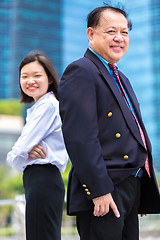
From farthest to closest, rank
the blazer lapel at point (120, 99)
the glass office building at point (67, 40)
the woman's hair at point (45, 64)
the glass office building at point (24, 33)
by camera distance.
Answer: the glass office building at point (24, 33) < the glass office building at point (67, 40) < the woman's hair at point (45, 64) < the blazer lapel at point (120, 99)

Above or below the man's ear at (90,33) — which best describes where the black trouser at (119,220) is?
below

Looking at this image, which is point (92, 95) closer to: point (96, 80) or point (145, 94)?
point (96, 80)

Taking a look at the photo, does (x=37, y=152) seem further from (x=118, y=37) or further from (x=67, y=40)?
(x=67, y=40)

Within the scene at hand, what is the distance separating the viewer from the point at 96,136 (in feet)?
4.50

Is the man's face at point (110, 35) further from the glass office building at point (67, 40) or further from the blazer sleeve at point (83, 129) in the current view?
the glass office building at point (67, 40)

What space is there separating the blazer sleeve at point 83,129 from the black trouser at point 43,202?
491 millimetres

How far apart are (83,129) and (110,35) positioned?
43cm

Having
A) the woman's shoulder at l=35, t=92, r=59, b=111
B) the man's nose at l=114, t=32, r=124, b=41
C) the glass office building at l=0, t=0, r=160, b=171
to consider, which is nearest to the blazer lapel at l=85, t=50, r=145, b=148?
the man's nose at l=114, t=32, r=124, b=41

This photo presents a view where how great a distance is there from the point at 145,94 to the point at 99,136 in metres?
59.6

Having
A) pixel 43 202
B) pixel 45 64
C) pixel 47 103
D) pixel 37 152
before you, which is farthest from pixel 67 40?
pixel 43 202

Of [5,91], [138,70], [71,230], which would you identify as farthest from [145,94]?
[71,230]

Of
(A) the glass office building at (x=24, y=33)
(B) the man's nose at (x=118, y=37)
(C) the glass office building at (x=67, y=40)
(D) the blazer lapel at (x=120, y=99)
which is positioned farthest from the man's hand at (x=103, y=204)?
(A) the glass office building at (x=24, y=33)

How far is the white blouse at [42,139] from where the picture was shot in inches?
73.0

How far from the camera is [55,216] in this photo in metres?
1.85
